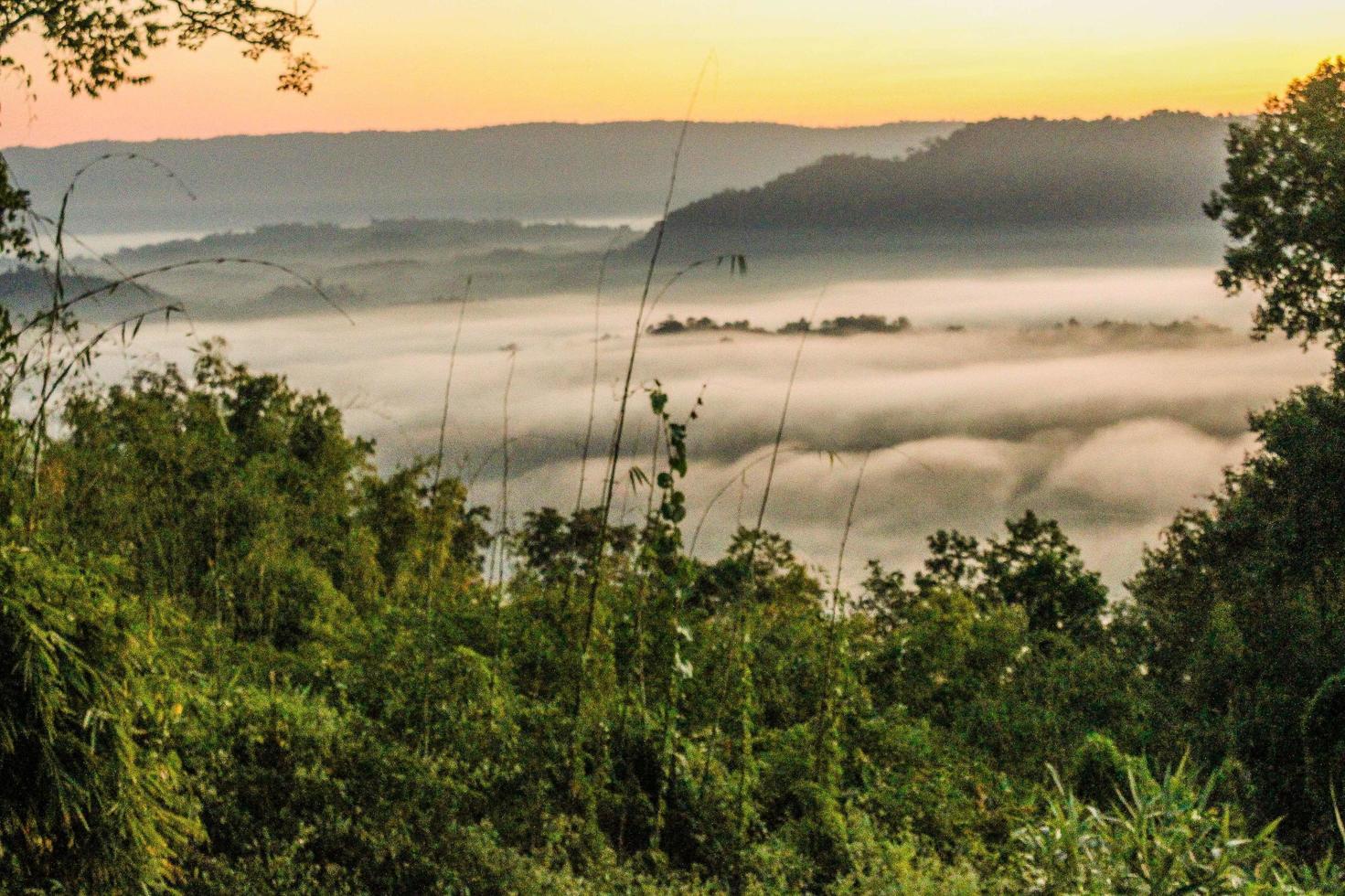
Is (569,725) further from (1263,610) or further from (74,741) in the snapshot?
(1263,610)

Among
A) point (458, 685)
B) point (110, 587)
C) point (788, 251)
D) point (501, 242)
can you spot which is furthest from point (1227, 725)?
point (788, 251)

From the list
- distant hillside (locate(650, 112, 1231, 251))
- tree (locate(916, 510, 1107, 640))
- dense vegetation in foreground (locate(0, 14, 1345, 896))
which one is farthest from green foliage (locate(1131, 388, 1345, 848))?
distant hillside (locate(650, 112, 1231, 251))

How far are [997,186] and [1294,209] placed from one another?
79.9m

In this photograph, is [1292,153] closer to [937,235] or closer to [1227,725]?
[1227,725]

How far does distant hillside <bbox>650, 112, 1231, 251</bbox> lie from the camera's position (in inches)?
2864

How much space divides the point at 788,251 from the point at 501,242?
103 ft

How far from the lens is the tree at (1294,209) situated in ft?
40.7

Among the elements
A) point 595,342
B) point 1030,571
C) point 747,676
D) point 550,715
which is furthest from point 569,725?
point 1030,571

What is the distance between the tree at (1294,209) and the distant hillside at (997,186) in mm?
53212

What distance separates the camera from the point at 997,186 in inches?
3519

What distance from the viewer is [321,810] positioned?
3902 mm

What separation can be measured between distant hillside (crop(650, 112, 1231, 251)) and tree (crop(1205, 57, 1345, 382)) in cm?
5321

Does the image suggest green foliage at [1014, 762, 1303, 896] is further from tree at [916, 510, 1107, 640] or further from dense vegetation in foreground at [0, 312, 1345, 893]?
tree at [916, 510, 1107, 640]

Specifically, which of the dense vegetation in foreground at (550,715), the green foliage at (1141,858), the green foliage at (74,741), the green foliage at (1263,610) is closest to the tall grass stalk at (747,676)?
the dense vegetation in foreground at (550,715)
